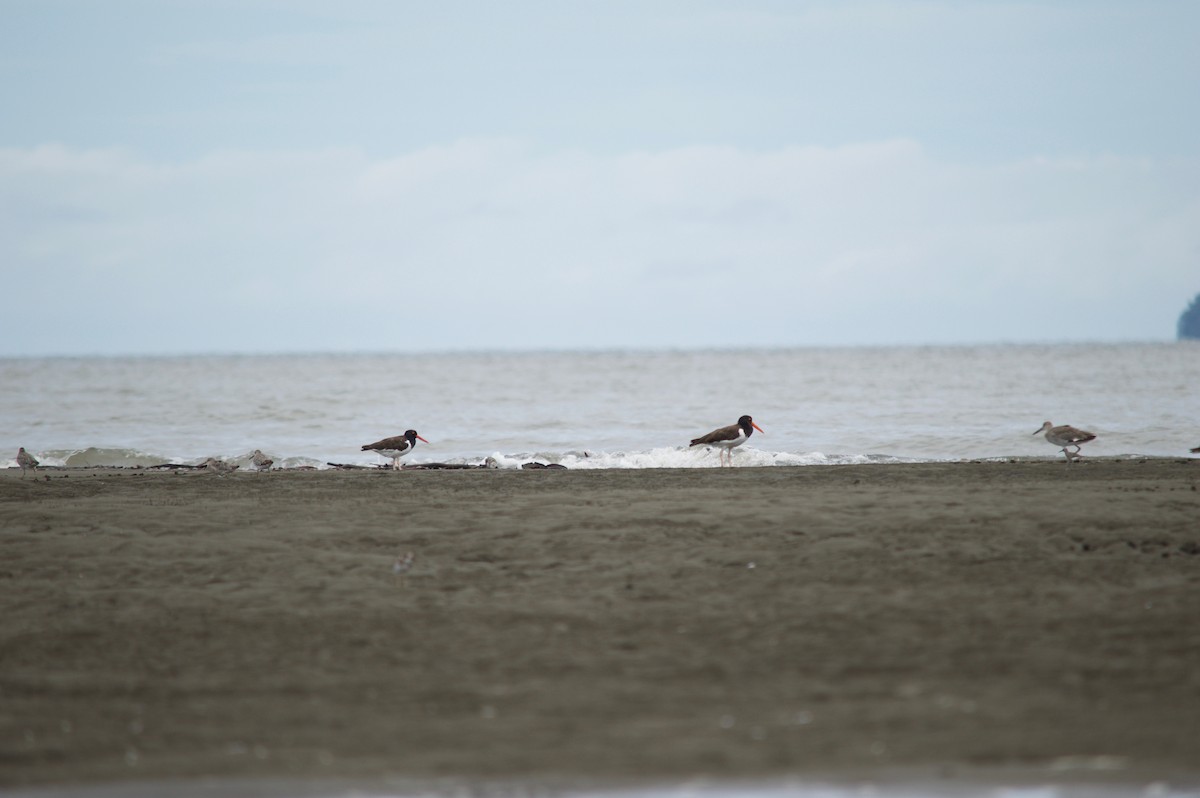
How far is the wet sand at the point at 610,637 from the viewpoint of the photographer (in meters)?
6.05

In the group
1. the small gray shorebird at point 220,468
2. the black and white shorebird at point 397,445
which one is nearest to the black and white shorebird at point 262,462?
the small gray shorebird at point 220,468

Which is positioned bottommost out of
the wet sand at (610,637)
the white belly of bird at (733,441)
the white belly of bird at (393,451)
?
the wet sand at (610,637)

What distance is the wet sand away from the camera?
6.05 meters

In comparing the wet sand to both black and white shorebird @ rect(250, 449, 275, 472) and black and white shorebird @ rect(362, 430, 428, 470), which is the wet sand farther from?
black and white shorebird @ rect(362, 430, 428, 470)

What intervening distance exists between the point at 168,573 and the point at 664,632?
4.46m

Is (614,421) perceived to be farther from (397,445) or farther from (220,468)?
(220,468)

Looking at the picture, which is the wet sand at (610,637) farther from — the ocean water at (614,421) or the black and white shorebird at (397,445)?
the ocean water at (614,421)

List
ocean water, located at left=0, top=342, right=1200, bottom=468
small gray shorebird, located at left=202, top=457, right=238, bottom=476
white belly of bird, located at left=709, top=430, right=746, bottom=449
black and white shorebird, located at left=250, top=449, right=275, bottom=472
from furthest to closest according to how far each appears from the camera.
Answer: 1. ocean water, located at left=0, top=342, right=1200, bottom=468
2. white belly of bird, located at left=709, top=430, right=746, bottom=449
3. black and white shorebird, located at left=250, top=449, right=275, bottom=472
4. small gray shorebird, located at left=202, top=457, right=238, bottom=476

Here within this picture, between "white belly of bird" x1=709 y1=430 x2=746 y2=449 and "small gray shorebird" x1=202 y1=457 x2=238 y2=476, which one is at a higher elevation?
"white belly of bird" x1=709 y1=430 x2=746 y2=449

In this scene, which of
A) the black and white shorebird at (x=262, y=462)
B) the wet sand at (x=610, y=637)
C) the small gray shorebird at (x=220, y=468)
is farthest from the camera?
the black and white shorebird at (x=262, y=462)

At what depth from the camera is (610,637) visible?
804 cm

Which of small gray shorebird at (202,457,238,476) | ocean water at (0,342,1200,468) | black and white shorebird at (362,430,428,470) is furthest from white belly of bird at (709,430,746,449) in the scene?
small gray shorebird at (202,457,238,476)

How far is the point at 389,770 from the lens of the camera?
19.3ft

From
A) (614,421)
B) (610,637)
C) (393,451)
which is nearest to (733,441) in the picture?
(393,451)
